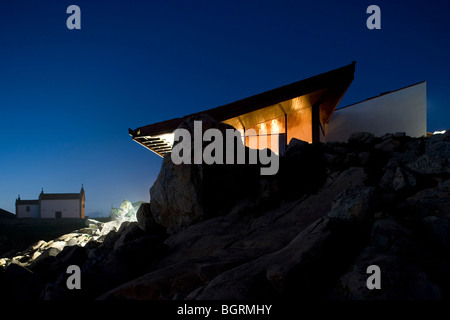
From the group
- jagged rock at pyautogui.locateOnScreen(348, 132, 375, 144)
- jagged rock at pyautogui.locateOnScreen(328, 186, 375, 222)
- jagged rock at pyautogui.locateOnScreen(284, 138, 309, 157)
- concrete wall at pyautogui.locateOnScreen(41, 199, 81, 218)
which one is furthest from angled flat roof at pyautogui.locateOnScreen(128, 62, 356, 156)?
concrete wall at pyautogui.locateOnScreen(41, 199, 81, 218)

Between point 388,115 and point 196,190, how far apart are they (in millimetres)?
13319

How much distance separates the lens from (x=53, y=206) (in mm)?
56438

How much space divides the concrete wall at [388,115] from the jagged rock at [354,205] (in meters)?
11.9

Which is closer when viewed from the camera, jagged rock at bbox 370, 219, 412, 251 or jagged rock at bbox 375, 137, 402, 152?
jagged rock at bbox 370, 219, 412, 251

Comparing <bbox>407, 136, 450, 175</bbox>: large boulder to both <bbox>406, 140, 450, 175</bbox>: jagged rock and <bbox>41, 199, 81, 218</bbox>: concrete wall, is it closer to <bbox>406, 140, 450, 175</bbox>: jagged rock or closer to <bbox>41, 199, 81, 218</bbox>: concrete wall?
<bbox>406, 140, 450, 175</bbox>: jagged rock

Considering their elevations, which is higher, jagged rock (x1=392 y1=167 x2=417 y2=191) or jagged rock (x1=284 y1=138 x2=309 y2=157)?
jagged rock (x1=284 y1=138 x2=309 y2=157)

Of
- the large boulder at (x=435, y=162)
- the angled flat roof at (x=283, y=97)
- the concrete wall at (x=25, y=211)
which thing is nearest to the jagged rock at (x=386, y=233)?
the large boulder at (x=435, y=162)

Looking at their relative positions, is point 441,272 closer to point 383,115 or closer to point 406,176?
point 406,176

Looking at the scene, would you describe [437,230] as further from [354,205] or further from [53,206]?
[53,206]

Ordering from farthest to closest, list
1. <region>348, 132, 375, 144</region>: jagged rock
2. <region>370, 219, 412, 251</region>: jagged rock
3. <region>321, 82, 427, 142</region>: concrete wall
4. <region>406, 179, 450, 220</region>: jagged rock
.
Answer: <region>321, 82, 427, 142</region>: concrete wall → <region>348, 132, 375, 144</region>: jagged rock → <region>406, 179, 450, 220</region>: jagged rock → <region>370, 219, 412, 251</region>: jagged rock

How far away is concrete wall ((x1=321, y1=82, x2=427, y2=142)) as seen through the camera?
14.0 m

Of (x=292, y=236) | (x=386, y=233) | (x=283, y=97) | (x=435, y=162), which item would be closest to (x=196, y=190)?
(x=292, y=236)

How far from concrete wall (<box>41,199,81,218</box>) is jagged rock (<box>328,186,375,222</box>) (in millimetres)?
63601
